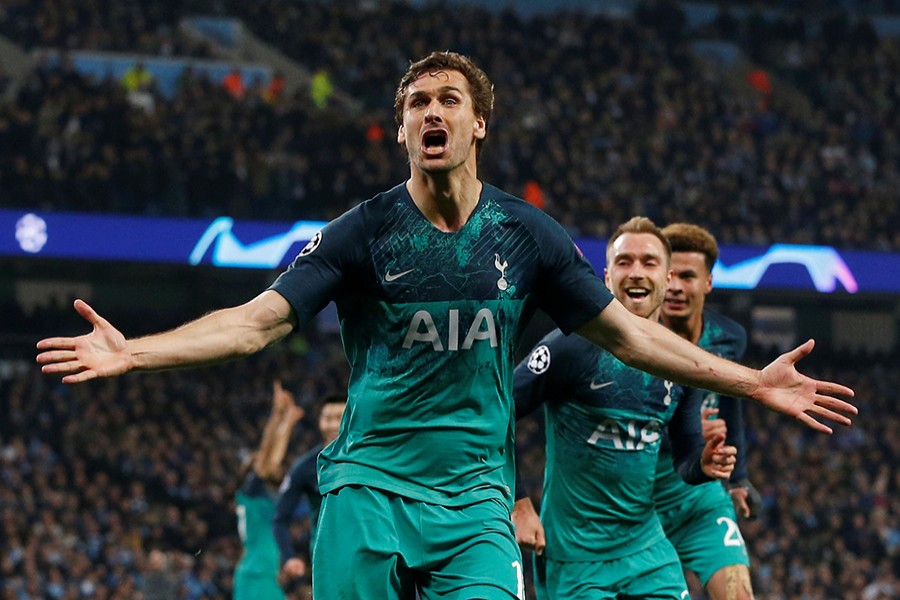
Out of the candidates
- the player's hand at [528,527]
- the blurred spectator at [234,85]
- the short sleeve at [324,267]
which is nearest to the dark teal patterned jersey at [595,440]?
the player's hand at [528,527]

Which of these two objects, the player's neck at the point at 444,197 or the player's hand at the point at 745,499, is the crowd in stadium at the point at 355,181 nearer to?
the player's hand at the point at 745,499

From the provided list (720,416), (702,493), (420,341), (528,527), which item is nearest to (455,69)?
(420,341)

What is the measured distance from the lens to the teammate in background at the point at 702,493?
7.36m

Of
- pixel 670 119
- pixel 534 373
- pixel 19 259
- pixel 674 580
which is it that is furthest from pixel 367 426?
pixel 670 119

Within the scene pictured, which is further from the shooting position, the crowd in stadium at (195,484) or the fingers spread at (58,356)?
the crowd in stadium at (195,484)

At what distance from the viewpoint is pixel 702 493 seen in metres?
7.48

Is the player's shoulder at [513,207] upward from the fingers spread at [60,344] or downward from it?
upward

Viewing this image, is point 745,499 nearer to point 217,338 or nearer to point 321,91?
point 217,338

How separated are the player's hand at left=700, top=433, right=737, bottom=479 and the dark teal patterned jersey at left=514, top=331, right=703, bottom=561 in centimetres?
24

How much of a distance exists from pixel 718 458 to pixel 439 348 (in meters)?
2.27

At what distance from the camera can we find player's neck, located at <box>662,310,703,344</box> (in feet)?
24.9

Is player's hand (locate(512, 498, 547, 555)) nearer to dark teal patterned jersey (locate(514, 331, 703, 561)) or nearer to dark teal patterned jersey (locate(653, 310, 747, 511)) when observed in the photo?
dark teal patterned jersey (locate(514, 331, 703, 561))

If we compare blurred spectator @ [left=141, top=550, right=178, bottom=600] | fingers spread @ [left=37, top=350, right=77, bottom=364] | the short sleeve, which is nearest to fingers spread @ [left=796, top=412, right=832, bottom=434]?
the short sleeve

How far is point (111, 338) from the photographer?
3.90 meters
